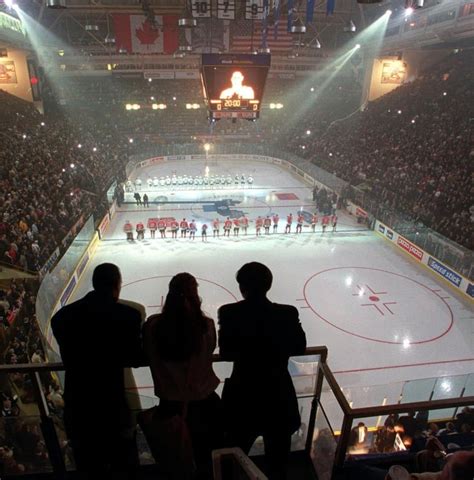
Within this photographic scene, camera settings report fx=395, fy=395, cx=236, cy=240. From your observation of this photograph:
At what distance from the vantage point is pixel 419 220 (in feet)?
52.4

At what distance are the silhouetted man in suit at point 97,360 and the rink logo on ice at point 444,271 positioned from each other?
12.9m

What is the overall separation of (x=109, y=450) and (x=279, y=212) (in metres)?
18.6

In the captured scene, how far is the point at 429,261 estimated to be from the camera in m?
14.2

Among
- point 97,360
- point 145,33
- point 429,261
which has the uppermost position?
point 145,33

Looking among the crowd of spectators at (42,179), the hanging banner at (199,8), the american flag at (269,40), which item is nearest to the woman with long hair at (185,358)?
the crowd of spectators at (42,179)

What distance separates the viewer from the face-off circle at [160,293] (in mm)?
11500

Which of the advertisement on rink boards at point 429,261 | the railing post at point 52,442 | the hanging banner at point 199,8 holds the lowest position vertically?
the advertisement on rink boards at point 429,261

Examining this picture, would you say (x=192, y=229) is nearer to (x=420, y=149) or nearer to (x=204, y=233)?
(x=204, y=233)

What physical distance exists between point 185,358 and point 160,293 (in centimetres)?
1032

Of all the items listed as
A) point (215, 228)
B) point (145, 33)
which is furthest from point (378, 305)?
point (145, 33)

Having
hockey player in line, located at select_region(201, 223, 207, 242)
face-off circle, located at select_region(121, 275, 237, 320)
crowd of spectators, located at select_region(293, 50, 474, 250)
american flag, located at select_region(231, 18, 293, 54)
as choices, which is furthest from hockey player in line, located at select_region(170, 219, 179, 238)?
american flag, located at select_region(231, 18, 293, 54)

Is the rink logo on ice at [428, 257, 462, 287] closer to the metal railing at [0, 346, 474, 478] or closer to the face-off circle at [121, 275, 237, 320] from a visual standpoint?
the face-off circle at [121, 275, 237, 320]

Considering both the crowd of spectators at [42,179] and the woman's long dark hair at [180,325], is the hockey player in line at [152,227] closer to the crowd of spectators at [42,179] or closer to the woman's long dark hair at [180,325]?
the crowd of spectators at [42,179]

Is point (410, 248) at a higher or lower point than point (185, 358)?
lower
